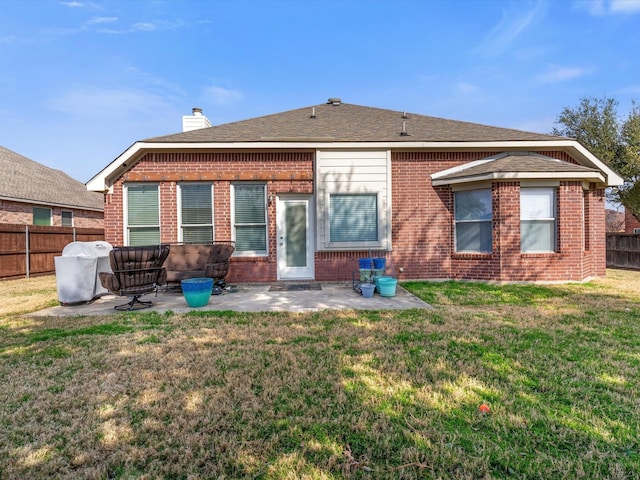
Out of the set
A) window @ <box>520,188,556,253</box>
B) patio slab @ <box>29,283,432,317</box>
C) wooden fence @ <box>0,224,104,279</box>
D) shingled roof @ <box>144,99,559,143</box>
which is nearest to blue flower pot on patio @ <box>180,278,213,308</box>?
patio slab @ <box>29,283,432,317</box>

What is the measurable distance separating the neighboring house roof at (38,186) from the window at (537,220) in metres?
18.8

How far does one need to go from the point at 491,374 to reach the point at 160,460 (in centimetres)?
290

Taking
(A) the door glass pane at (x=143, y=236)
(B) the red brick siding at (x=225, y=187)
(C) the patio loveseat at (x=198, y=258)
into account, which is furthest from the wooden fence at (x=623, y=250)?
(A) the door glass pane at (x=143, y=236)

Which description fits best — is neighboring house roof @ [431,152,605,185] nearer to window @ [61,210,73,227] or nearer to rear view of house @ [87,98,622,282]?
rear view of house @ [87,98,622,282]

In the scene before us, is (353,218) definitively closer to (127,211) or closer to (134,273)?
(134,273)

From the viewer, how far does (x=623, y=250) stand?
12250 mm

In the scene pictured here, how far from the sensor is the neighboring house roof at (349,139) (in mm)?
7977

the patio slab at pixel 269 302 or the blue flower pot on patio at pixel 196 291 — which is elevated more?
the blue flower pot on patio at pixel 196 291

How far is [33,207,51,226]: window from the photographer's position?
14094mm

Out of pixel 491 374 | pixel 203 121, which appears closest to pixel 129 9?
pixel 203 121

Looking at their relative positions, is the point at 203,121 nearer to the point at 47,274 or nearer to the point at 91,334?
the point at 91,334

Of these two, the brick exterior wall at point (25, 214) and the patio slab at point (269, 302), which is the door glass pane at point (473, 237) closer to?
Answer: the patio slab at point (269, 302)

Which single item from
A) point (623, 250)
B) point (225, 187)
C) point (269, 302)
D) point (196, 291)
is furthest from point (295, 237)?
point (623, 250)

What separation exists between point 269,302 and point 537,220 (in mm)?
7123
